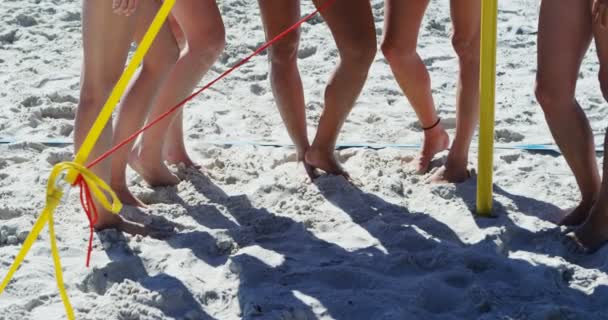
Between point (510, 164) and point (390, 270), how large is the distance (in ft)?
3.86

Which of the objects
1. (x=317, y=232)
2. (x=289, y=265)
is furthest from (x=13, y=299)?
(x=317, y=232)

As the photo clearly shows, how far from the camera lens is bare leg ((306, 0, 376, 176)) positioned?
12.1 feet

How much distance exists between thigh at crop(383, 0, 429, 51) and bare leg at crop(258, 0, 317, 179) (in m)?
0.35

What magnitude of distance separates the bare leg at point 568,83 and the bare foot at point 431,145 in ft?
2.56

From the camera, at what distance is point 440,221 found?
3594mm

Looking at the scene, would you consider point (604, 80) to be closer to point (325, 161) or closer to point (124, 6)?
point (325, 161)

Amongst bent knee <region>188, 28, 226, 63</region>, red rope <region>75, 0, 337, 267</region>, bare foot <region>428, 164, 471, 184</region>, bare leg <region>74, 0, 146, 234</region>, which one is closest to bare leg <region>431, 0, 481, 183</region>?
bare foot <region>428, 164, 471, 184</region>

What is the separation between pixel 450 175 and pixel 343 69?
59 centimetres


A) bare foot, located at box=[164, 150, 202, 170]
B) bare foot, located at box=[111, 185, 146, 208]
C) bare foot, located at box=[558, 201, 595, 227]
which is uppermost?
bare foot, located at box=[558, 201, 595, 227]

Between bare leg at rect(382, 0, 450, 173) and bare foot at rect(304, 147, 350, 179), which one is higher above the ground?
bare leg at rect(382, 0, 450, 173)

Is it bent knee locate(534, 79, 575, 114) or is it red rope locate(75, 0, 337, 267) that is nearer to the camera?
red rope locate(75, 0, 337, 267)

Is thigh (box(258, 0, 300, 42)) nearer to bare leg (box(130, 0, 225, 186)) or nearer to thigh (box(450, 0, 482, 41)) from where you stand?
bare leg (box(130, 0, 225, 186))

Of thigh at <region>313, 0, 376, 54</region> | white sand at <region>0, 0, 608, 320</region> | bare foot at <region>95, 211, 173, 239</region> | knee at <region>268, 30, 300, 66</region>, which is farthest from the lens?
knee at <region>268, 30, 300, 66</region>

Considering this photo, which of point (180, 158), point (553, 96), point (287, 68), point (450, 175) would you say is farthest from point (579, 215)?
point (180, 158)
